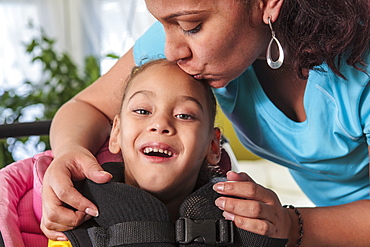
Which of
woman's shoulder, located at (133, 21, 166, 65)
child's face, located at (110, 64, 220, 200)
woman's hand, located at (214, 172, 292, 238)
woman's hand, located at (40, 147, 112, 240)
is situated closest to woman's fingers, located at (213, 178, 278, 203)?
woman's hand, located at (214, 172, 292, 238)

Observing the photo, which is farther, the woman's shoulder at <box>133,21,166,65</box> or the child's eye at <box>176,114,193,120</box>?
the woman's shoulder at <box>133,21,166,65</box>

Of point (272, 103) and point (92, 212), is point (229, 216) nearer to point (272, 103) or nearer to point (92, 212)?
point (92, 212)

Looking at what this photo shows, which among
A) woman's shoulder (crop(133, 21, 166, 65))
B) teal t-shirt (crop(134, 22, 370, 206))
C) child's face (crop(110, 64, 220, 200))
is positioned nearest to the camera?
child's face (crop(110, 64, 220, 200))

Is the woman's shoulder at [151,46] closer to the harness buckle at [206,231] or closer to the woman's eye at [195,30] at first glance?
the woman's eye at [195,30]

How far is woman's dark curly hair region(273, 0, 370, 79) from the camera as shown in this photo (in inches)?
42.8

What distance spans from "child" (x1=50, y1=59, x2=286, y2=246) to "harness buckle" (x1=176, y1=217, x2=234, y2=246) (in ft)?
0.04

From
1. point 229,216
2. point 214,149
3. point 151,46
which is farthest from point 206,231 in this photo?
point 151,46

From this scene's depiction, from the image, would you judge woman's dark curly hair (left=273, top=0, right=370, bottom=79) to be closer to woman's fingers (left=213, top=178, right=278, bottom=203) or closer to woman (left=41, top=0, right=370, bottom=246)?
woman (left=41, top=0, right=370, bottom=246)

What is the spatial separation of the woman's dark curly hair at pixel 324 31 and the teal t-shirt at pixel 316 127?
1.6 inches

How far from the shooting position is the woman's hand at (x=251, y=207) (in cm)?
98

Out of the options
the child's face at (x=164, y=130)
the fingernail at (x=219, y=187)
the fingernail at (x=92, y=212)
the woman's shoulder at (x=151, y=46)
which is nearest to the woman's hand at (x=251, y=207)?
the fingernail at (x=219, y=187)

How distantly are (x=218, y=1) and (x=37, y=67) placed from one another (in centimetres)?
393

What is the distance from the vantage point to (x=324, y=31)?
43.6 inches

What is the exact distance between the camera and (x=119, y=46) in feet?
15.1
